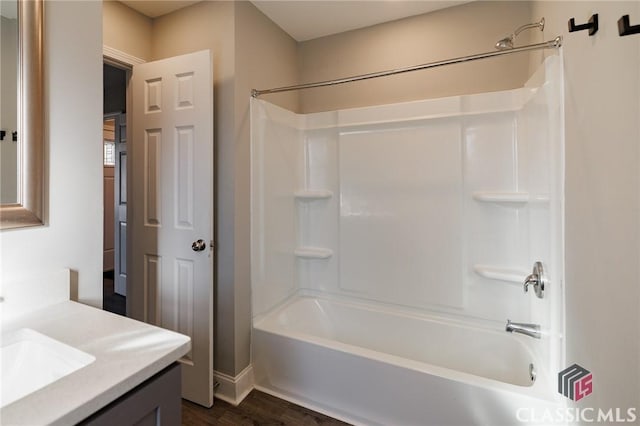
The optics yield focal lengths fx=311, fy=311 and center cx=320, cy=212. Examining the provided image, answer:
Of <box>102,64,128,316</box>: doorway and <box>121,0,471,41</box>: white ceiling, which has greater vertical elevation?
<box>121,0,471,41</box>: white ceiling

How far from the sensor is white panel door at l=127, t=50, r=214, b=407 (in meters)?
1.79

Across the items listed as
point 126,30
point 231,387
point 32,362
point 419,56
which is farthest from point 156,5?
point 231,387

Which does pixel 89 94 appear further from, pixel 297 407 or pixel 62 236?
pixel 297 407

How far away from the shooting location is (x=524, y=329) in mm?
1506

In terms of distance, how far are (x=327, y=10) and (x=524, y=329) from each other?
7.32 feet

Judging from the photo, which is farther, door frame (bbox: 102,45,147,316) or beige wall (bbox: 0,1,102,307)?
door frame (bbox: 102,45,147,316)

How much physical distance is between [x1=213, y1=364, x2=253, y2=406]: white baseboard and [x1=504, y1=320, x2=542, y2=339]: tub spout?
1524 mm

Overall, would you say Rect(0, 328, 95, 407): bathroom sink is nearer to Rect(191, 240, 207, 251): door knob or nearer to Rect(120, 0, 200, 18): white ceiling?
Rect(191, 240, 207, 251): door knob

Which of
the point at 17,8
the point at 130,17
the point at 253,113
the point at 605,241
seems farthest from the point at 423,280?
the point at 130,17

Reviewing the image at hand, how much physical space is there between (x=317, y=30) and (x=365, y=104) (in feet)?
2.20

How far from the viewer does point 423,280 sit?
215 centimetres

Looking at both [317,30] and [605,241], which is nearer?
[605,241]

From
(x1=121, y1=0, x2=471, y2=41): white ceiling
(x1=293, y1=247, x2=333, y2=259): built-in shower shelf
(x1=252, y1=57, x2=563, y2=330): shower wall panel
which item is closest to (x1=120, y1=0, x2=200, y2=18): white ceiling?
(x1=121, y1=0, x2=471, y2=41): white ceiling

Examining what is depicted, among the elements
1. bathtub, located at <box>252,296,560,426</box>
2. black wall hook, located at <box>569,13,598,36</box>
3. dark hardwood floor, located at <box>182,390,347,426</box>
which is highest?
black wall hook, located at <box>569,13,598,36</box>
